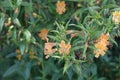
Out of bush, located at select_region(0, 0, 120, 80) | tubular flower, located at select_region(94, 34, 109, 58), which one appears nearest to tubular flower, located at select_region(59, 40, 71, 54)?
bush, located at select_region(0, 0, 120, 80)

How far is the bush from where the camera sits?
1.86 m

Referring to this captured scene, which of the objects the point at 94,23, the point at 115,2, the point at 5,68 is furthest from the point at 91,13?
the point at 5,68

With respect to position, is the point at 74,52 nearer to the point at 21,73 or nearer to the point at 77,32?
the point at 77,32

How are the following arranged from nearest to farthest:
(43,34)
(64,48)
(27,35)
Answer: (64,48)
(27,35)
(43,34)

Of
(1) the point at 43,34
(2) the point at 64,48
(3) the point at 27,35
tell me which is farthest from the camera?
(1) the point at 43,34

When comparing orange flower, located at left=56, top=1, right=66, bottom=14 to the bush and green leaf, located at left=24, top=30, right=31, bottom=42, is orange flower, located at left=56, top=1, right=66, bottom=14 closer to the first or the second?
the bush

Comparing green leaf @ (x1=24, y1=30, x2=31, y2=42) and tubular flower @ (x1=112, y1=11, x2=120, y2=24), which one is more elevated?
tubular flower @ (x1=112, y1=11, x2=120, y2=24)

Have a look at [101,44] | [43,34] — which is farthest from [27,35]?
[101,44]

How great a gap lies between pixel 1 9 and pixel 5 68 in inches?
29.3

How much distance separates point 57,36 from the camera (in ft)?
6.08

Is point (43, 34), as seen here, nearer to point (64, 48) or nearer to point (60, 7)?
point (60, 7)

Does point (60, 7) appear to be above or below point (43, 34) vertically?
above

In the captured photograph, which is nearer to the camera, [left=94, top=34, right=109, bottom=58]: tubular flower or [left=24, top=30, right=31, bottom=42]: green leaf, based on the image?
[left=94, top=34, right=109, bottom=58]: tubular flower

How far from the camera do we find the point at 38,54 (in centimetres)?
227
